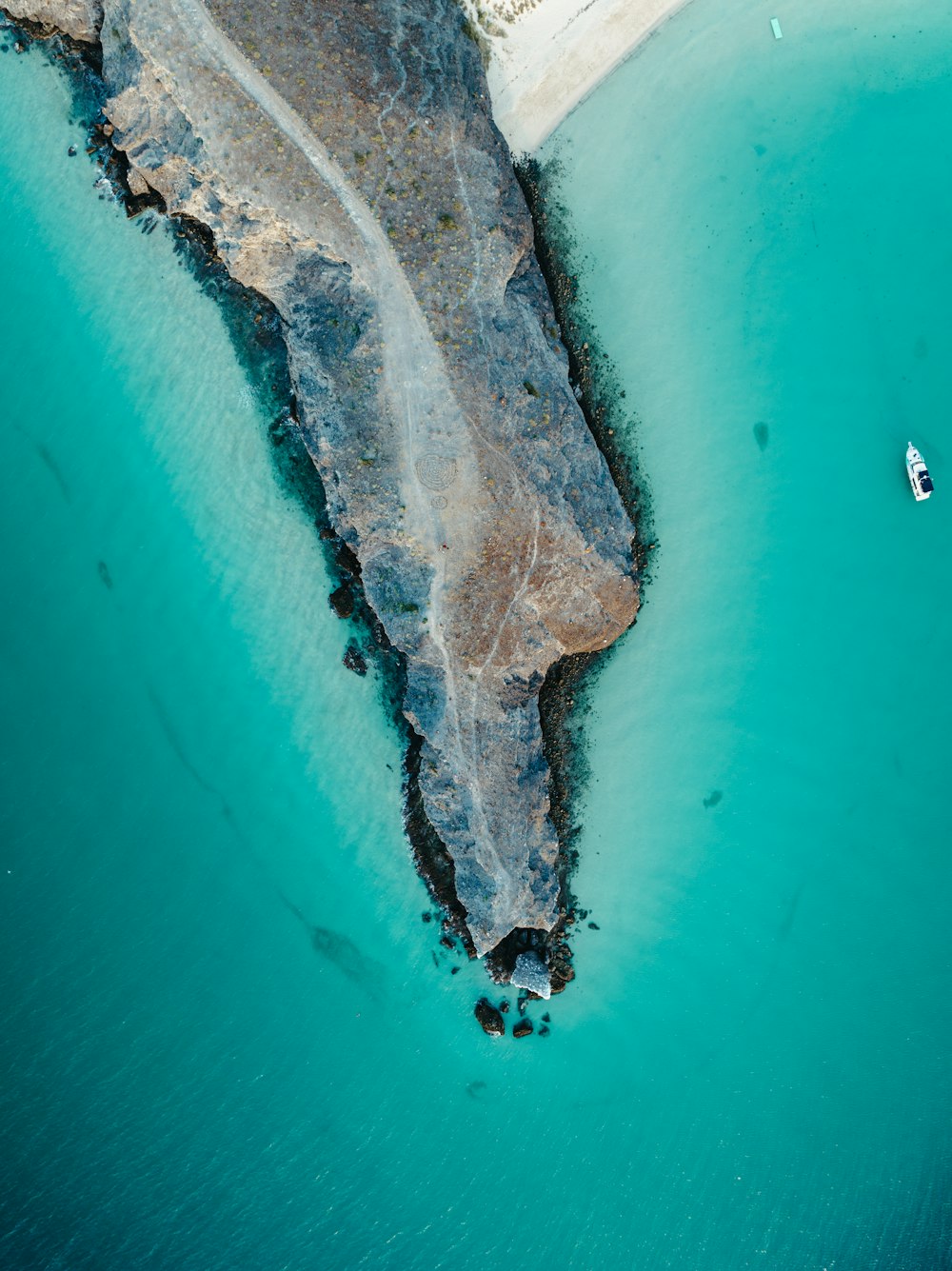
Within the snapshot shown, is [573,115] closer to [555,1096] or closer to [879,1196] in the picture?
[555,1096]

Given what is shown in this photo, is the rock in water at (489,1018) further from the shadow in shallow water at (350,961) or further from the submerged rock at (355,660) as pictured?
the submerged rock at (355,660)

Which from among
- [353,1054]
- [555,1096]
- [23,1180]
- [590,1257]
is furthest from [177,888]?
[590,1257]

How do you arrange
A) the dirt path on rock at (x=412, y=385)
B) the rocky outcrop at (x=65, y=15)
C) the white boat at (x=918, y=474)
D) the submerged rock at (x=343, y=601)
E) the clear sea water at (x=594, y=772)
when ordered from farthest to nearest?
1. the submerged rock at (x=343, y=601)
2. the clear sea water at (x=594, y=772)
3. the white boat at (x=918, y=474)
4. the rocky outcrop at (x=65, y=15)
5. the dirt path on rock at (x=412, y=385)

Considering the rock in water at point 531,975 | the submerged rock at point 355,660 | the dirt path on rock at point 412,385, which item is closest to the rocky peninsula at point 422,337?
the dirt path on rock at point 412,385

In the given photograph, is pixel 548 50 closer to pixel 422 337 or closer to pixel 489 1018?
pixel 422 337

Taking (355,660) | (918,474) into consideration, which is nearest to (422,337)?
(355,660)

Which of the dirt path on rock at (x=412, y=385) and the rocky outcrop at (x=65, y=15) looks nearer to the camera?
the dirt path on rock at (x=412, y=385)
